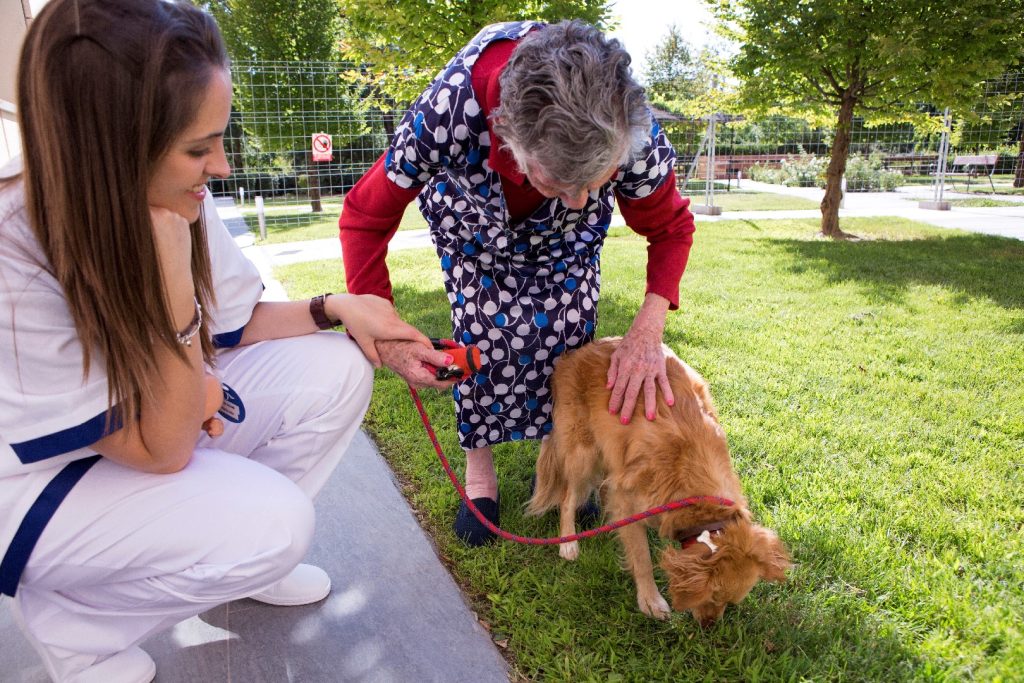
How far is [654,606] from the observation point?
2.21 m

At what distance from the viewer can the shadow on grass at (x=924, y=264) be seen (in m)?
6.07

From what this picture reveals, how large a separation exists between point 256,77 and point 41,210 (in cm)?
1459

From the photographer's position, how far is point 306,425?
205 cm

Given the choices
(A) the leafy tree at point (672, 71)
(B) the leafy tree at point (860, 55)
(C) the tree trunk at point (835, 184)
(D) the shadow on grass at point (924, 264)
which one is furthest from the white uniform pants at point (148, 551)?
(A) the leafy tree at point (672, 71)

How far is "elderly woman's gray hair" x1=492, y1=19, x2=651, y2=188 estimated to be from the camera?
5.25 ft

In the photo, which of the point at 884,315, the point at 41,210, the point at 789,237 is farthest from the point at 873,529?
the point at 789,237

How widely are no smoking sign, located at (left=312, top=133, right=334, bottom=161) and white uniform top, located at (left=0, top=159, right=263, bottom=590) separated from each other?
11991 millimetres

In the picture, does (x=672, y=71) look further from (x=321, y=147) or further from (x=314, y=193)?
(x=321, y=147)

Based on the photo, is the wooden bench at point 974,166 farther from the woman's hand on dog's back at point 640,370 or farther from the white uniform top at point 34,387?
the white uniform top at point 34,387

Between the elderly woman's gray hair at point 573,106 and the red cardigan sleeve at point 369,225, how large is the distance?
2.35 ft

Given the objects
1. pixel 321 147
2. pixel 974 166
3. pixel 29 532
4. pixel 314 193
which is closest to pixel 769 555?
pixel 29 532

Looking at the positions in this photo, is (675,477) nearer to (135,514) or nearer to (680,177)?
(135,514)

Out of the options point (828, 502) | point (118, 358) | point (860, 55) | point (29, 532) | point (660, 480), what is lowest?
point (828, 502)

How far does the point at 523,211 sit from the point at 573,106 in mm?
692
